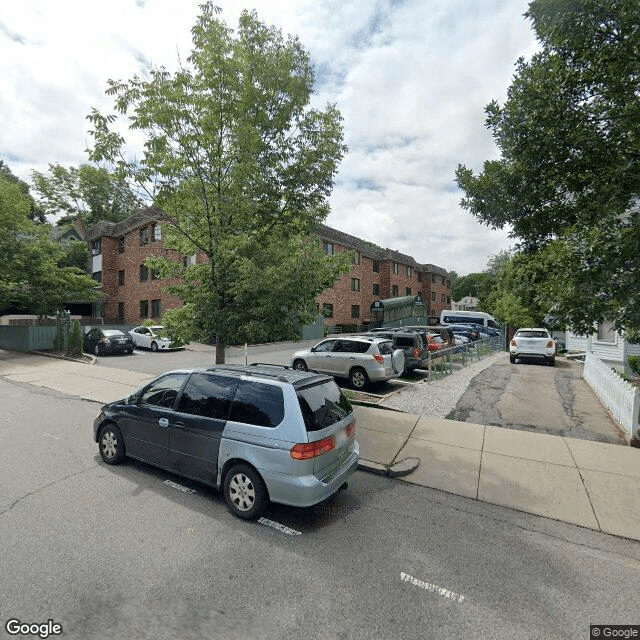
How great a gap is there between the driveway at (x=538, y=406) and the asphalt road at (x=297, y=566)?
3801 mm

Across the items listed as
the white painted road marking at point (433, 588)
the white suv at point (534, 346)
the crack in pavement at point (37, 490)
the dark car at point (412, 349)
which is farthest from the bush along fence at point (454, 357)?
the crack in pavement at point (37, 490)

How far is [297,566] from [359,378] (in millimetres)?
7770

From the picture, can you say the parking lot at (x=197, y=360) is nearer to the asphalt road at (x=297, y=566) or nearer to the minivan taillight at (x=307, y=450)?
the asphalt road at (x=297, y=566)

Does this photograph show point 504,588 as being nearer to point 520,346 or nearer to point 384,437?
point 384,437

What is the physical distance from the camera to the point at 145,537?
3.61m

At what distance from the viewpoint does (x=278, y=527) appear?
12.8ft

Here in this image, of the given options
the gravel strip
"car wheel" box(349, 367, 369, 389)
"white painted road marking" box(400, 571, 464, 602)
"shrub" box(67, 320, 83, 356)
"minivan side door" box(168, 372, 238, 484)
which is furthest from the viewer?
"shrub" box(67, 320, 83, 356)

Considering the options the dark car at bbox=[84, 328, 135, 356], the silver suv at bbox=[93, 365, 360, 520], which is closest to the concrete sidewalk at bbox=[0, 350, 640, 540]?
the silver suv at bbox=[93, 365, 360, 520]

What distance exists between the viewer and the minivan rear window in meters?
4.02

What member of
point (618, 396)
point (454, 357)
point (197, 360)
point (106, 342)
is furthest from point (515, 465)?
point (106, 342)

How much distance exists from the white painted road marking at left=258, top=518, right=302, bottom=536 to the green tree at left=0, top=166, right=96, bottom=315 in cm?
2036

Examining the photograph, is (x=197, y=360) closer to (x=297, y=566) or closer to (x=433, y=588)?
(x=297, y=566)

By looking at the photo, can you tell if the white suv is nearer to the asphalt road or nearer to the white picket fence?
the white picket fence

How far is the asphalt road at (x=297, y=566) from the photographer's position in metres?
2.69
